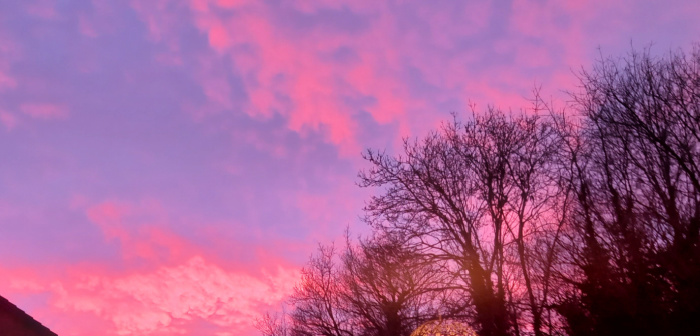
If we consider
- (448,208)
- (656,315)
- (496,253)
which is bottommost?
(656,315)

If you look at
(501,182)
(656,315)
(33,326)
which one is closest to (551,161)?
(501,182)

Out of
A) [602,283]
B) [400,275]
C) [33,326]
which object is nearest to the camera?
[602,283]

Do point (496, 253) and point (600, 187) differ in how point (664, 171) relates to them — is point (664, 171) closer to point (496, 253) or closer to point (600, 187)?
point (600, 187)

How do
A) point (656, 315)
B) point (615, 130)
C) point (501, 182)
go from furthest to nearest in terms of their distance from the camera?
point (501, 182) → point (615, 130) → point (656, 315)

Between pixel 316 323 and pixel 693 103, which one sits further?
pixel 316 323

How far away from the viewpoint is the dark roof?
17453 mm

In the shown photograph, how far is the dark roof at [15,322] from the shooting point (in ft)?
57.3

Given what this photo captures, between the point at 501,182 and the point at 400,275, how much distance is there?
535 cm

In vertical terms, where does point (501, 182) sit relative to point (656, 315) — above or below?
above

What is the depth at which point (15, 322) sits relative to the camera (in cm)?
1775

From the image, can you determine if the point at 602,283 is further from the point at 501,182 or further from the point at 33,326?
the point at 33,326

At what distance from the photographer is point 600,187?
17.4 m

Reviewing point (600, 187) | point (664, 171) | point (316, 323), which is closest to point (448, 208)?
point (600, 187)

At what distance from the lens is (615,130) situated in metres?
17.1
